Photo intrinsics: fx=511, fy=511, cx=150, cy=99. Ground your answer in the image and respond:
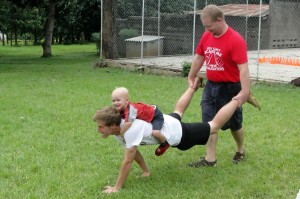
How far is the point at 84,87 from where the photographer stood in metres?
11.5

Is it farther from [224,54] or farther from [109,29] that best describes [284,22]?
[224,54]

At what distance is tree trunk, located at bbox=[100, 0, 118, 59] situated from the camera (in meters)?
17.4

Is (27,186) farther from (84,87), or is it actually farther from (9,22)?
(9,22)

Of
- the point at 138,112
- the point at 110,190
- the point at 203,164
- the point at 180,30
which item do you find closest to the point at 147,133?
the point at 138,112

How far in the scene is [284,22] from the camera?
18.9 m

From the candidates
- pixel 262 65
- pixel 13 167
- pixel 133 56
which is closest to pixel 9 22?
pixel 133 56

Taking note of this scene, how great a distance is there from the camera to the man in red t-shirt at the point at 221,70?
5.02m

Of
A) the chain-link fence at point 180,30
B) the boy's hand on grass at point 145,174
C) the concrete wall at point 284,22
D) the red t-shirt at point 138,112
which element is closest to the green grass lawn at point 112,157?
the boy's hand on grass at point 145,174

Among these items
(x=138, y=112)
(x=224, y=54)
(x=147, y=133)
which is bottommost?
(x=147, y=133)

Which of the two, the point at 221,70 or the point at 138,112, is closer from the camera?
the point at 138,112

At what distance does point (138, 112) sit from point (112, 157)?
1262 mm

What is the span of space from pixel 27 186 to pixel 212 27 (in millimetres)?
2348

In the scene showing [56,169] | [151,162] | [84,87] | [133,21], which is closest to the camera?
[56,169]

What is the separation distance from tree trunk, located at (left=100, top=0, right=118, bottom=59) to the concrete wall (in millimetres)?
5631
